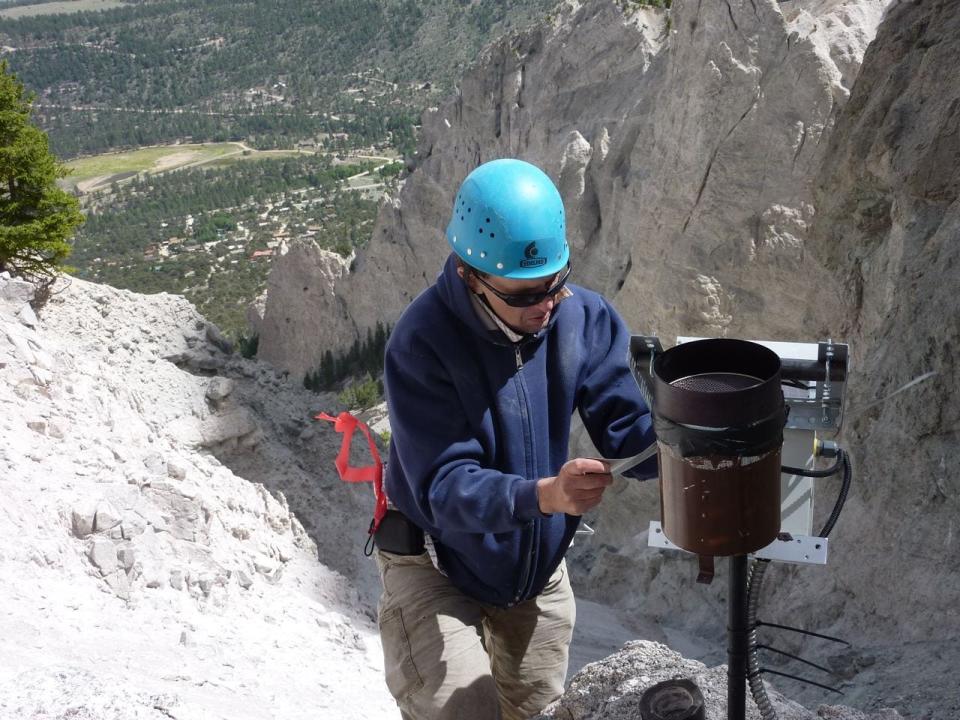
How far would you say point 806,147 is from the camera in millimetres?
11641

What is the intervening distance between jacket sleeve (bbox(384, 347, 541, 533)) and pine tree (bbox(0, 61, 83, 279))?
10.6 m

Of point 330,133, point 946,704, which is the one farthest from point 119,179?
point 946,704

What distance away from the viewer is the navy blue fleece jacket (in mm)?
2584

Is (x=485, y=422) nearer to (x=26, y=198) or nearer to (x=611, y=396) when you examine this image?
(x=611, y=396)

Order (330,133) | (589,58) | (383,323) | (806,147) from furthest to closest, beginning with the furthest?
(330,133) → (383,323) → (589,58) → (806,147)

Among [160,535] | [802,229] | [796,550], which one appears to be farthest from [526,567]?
[802,229]

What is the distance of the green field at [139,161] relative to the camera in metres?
81.9

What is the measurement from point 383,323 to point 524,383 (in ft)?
106

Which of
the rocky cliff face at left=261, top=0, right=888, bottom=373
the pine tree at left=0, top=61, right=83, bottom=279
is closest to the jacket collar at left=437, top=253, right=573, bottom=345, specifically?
the rocky cliff face at left=261, top=0, right=888, bottom=373

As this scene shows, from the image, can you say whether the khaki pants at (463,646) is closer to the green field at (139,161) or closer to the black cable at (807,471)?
the black cable at (807,471)

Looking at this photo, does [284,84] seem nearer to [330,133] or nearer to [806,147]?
[330,133]

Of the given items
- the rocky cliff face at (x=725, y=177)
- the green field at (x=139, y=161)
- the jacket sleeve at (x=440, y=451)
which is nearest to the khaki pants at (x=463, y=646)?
the jacket sleeve at (x=440, y=451)

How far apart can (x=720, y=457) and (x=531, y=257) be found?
3.24 feet

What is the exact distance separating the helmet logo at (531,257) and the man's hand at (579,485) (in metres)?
0.69
